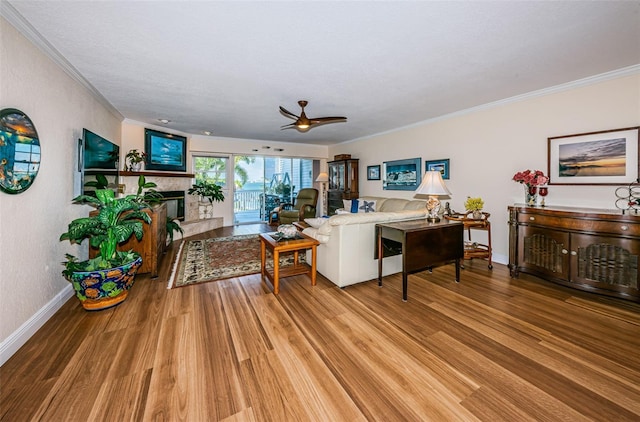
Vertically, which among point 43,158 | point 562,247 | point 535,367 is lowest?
point 535,367

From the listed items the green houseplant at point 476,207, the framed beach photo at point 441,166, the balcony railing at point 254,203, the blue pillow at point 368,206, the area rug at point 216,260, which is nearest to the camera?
the area rug at point 216,260

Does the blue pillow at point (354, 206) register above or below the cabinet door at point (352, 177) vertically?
below

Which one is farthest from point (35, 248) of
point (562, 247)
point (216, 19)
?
point (562, 247)

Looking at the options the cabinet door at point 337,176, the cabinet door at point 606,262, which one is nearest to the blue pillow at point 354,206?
the cabinet door at point 337,176

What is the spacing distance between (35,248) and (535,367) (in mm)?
3826

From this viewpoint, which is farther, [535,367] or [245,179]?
[245,179]

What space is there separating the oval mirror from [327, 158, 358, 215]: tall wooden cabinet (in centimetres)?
560

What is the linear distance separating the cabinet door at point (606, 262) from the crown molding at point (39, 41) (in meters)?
5.07

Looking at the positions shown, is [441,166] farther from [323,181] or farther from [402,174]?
[323,181]

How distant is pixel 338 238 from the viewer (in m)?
2.88

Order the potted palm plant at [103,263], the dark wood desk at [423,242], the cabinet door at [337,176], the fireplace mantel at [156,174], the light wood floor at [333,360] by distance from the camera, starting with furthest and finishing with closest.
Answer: the cabinet door at [337,176], the fireplace mantel at [156,174], the dark wood desk at [423,242], the potted palm plant at [103,263], the light wood floor at [333,360]

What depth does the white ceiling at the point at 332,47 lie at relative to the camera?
5.74 ft

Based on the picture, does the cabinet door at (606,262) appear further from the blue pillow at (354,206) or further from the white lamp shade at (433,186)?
the blue pillow at (354,206)

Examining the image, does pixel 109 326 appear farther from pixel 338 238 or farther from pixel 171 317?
pixel 338 238
